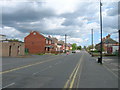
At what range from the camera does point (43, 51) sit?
69375mm

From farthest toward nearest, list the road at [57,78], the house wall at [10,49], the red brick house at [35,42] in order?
1. the red brick house at [35,42]
2. the house wall at [10,49]
3. the road at [57,78]

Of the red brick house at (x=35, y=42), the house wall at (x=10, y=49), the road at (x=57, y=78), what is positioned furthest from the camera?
the red brick house at (x=35, y=42)

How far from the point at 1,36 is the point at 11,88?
44124mm

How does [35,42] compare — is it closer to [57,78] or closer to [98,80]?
[57,78]

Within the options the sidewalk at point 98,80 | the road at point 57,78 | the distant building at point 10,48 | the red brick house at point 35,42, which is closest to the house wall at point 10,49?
the distant building at point 10,48

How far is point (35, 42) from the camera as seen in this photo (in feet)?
231

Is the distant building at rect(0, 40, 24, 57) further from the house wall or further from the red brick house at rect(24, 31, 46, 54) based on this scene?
the red brick house at rect(24, 31, 46, 54)

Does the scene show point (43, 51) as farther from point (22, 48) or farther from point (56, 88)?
point (56, 88)

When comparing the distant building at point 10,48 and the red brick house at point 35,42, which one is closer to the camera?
the distant building at point 10,48

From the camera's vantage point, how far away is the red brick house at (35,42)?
2749 inches

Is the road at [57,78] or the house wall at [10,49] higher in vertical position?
the house wall at [10,49]

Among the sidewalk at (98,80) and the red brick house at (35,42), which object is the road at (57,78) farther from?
the red brick house at (35,42)

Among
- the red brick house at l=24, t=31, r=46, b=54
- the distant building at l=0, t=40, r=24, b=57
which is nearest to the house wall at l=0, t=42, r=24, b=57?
the distant building at l=0, t=40, r=24, b=57

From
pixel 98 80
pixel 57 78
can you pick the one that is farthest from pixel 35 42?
pixel 98 80
